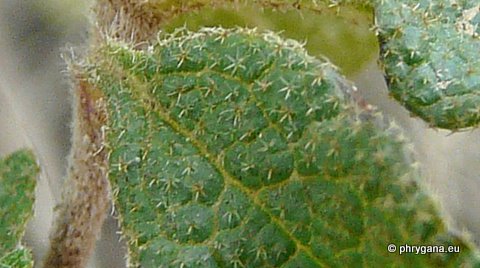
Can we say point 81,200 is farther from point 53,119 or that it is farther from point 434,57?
point 53,119

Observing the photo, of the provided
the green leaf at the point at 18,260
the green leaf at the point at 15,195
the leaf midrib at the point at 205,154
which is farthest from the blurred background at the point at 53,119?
the leaf midrib at the point at 205,154

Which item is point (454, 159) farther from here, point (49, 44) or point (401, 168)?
point (401, 168)

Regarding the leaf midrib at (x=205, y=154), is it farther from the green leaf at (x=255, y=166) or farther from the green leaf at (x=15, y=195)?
the green leaf at (x=15, y=195)

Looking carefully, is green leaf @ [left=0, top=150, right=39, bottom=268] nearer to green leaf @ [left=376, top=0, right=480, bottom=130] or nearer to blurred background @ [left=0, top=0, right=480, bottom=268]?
blurred background @ [left=0, top=0, right=480, bottom=268]

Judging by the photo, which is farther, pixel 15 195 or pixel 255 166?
pixel 15 195

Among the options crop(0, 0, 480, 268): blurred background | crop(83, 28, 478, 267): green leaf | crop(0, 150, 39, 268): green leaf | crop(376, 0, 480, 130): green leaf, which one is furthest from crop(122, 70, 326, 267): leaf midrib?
crop(0, 0, 480, 268): blurred background

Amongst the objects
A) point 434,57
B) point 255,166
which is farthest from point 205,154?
point 434,57
